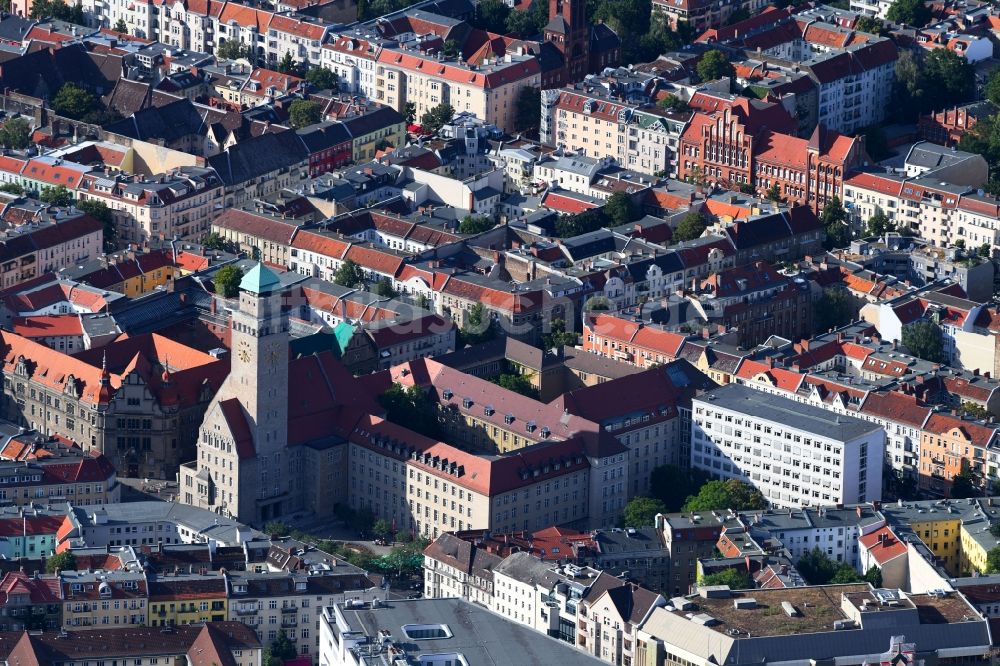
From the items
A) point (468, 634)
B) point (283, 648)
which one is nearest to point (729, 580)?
point (468, 634)

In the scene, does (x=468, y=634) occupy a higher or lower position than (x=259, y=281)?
lower

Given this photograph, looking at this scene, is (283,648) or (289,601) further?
(289,601)

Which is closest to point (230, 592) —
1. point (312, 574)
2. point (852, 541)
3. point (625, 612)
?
point (312, 574)

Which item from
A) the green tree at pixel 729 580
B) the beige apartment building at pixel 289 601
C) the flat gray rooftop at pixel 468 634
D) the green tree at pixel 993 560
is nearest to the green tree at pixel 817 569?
the green tree at pixel 729 580

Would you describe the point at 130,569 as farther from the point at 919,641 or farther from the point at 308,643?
the point at 919,641

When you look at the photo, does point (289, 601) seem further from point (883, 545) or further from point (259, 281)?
point (883, 545)

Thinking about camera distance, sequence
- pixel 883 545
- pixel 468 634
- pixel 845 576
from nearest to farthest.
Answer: pixel 468 634, pixel 845 576, pixel 883 545

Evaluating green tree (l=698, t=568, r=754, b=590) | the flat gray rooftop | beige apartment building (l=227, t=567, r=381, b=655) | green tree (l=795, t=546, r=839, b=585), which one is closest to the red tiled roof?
green tree (l=795, t=546, r=839, b=585)

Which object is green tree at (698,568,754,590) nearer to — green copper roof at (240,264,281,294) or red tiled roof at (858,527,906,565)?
red tiled roof at (858,527,906,565)
